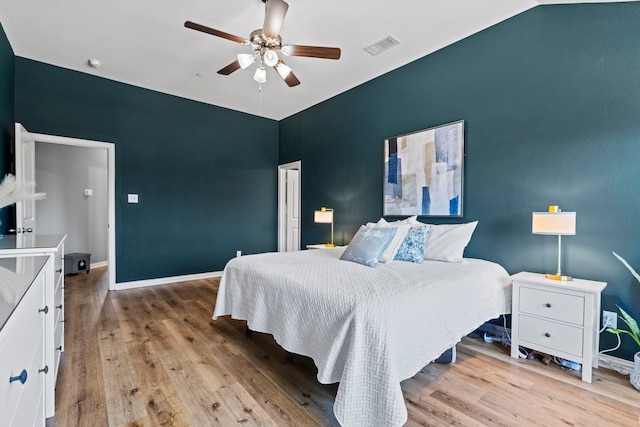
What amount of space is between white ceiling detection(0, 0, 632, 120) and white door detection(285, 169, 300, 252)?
7.23 feet

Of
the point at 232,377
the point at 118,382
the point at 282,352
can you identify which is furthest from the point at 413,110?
the point at 118,382

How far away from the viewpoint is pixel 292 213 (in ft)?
19.6

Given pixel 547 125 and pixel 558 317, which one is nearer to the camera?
pixel 558 317

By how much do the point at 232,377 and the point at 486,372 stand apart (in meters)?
1.79

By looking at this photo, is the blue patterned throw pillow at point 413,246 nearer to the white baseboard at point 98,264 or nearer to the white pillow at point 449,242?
the white pillow at point 449,242

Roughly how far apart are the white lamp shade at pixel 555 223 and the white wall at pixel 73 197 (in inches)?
275

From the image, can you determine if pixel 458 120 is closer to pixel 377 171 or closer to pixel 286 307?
pixel 377 171

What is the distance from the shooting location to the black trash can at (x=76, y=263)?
16.4 feet

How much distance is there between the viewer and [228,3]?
2500 millimetres

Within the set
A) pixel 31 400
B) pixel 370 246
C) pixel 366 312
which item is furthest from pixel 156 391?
pixel 370 246

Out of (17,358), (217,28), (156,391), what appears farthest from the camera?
(217,28)

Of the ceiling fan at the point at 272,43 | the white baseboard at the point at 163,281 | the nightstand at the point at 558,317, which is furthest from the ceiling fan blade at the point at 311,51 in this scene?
the white baseboard at the point at 163,281

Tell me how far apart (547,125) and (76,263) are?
22.1ft

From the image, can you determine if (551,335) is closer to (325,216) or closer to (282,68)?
(325,216)
